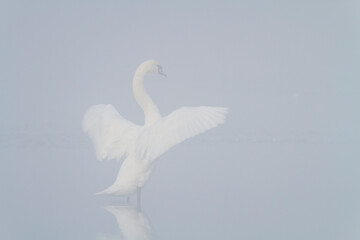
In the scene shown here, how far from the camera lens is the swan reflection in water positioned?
323 cm

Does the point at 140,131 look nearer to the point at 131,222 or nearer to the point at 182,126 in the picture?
the point at 182,126

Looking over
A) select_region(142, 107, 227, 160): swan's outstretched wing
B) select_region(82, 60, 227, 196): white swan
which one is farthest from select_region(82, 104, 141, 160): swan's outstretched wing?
select_region(142, 107, 227, 160): swan's outstretched wing

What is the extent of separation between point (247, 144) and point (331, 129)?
2.07 ft

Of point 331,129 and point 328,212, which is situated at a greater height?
point 331,129

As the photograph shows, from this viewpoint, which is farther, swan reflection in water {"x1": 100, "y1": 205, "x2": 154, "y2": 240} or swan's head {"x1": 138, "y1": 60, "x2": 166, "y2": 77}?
swan's head {"x1": 138, "y1": 60, "x2": 166, "y2": 77}

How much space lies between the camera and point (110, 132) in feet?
11.9

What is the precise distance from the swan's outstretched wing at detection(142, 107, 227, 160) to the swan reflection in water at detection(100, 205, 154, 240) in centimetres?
41

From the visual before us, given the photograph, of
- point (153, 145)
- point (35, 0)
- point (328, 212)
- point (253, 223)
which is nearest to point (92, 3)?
point (35, 0)

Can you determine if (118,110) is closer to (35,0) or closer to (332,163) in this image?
(35,0)

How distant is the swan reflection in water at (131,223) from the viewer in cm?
323

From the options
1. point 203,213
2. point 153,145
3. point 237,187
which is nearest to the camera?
point 153,145

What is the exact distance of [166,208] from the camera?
11.8 feet

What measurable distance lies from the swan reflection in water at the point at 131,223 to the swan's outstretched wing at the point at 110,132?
1.11ft

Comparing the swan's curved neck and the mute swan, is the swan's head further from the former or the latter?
the mute swan
